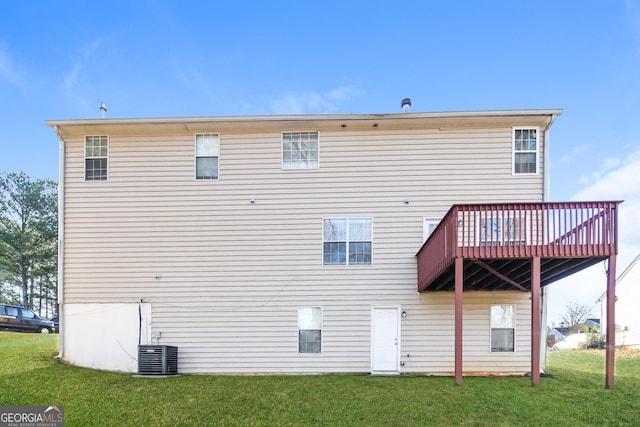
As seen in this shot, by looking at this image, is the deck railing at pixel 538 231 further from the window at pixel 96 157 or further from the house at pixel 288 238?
the window at pixel 96 157

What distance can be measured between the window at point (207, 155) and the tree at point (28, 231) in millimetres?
22533

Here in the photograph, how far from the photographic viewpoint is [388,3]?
39.1 ft

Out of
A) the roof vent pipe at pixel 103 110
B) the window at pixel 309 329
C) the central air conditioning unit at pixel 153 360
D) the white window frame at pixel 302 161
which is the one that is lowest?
the central air conditioning unit at pixel 153 360

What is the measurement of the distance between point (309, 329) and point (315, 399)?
2449mm

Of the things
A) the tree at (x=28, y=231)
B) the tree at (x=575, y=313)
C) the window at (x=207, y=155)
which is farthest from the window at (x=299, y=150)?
the tree at (x=575, y=313)

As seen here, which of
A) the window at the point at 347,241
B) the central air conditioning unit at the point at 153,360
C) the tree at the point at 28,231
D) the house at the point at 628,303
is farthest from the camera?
the tree at the point at 28,231

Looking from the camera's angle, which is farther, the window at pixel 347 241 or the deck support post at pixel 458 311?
the window at pixel 347 241

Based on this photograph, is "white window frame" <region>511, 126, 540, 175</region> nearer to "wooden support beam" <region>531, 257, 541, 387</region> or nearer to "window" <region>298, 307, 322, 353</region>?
"wooden support beam" <region>531, 257, 541, 387</region>

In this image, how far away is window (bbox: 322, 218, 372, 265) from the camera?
8.89 metres

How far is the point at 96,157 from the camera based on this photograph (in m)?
9.28

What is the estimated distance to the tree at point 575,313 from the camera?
2596 cm

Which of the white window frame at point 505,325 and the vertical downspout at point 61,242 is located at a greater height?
the vertical downspout at point 61,242

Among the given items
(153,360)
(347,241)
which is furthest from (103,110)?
(347,241)

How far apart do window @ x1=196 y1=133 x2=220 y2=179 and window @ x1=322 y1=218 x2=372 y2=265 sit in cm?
322
